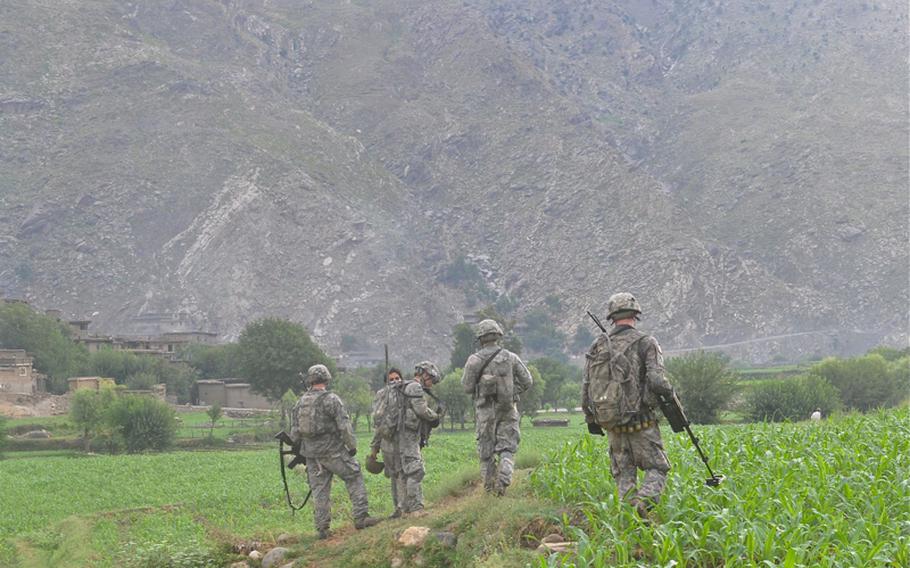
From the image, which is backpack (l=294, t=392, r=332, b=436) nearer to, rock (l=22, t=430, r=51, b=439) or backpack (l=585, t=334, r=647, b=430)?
backpack (l=585, t=334, r=647, b=430)

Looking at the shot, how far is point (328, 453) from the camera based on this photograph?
14602 millimetres

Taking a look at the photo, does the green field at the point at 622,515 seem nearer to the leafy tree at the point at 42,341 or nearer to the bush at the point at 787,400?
the bush at the point at 787,400

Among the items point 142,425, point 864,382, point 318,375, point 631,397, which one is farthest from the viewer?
point 864,382

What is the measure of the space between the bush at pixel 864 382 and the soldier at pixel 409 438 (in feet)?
145

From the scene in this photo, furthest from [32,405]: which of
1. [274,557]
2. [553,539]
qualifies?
[553,539]

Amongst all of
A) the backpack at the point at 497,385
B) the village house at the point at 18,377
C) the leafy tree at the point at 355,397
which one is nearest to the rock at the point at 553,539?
the backpack at the point at 497,385

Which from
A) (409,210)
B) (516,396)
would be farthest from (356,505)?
(409,210)

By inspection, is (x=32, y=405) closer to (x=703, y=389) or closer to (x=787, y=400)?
(x=703, y=389)

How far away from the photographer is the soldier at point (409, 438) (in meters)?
14.9

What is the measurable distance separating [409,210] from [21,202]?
65.4 m

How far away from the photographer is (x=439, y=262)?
170125mm

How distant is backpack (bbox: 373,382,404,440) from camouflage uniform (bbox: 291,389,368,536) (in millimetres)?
621

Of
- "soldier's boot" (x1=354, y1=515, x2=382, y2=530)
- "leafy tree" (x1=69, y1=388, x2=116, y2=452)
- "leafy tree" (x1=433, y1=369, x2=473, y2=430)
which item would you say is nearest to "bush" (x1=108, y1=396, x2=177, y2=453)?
"leafy tree" (x1=69, y1=388, x2=116, y2=452)

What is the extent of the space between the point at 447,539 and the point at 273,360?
5659cm
